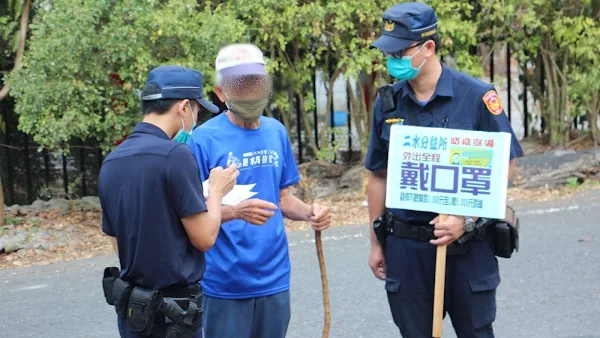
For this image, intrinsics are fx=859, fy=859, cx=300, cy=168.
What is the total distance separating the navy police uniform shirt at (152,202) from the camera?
3123mm

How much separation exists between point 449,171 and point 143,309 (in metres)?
1.39

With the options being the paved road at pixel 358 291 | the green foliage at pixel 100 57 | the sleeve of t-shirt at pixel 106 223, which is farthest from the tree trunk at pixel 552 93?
the sleeve of t-shirt at pixel 106 223

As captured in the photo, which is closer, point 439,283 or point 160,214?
point 160,214

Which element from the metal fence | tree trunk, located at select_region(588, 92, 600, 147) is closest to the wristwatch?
the metal fence

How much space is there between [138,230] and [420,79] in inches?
54.9

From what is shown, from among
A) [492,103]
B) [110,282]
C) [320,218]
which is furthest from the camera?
[320,218]

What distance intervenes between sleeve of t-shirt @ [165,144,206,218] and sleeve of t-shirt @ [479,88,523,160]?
128 centimetres

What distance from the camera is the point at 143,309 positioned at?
10.4 ft

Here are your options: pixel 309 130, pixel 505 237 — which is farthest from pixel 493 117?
pixel 309 130

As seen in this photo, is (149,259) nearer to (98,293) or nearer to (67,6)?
(98,293)

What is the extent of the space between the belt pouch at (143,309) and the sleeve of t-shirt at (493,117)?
5.06 ft

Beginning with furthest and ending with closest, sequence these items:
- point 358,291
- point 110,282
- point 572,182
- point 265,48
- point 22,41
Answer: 1. point 572,182
2. point 265,48
3. point 22,41
4. point 358,291
5. point 110,282

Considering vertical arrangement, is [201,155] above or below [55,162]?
above

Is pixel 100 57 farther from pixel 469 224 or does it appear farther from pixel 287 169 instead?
pixel 469 224
